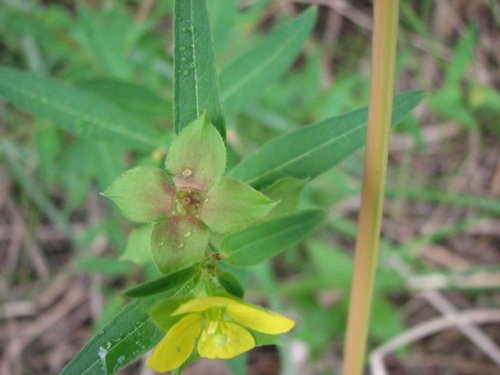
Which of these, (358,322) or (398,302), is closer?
(358,322)

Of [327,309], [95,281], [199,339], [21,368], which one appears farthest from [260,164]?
[21,368]

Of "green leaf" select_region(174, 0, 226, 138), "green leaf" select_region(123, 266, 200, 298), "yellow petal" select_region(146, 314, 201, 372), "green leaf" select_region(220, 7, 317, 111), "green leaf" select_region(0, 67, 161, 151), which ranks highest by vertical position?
"green leaf" select_region(220, 7, 317, 111)

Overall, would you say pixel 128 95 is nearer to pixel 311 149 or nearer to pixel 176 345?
pixel 311 149

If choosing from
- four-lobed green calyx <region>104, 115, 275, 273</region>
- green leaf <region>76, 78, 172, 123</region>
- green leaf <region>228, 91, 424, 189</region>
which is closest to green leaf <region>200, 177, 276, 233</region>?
four-lobed green calyx <region>104, 115, 275, 273</region>

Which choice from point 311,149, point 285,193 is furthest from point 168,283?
point 311,149

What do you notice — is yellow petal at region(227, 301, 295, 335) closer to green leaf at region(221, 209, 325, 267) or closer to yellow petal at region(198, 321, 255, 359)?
yellow petal at region(198, 321, 255, 359)

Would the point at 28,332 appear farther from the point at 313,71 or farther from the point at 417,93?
→ the point at 417,93

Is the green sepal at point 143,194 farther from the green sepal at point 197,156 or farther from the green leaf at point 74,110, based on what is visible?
the green leaf at point 74,110
